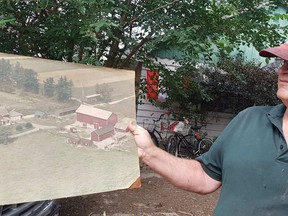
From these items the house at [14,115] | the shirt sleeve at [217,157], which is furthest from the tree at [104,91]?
the shirt sleeve at [217,157]

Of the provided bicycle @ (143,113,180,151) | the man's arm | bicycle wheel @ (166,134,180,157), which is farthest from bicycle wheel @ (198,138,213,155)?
the man's arm

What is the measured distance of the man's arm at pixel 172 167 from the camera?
1.79 metres

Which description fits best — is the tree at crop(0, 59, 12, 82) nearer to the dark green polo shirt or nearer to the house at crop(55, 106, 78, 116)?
the house at crop(55, 106, 78, 116)

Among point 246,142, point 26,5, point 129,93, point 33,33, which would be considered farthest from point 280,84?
point 33,33

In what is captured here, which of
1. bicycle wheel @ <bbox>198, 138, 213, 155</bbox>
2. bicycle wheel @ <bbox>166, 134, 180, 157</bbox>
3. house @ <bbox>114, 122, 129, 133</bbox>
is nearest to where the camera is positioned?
house @ <bbox>114, 122, 129, 133</bbox>

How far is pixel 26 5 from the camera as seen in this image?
3885 mm

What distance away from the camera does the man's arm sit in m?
1.79

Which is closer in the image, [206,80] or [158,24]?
[158,24]

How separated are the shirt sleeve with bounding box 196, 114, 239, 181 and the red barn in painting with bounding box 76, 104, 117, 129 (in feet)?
1.77

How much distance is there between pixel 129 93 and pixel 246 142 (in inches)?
24.2

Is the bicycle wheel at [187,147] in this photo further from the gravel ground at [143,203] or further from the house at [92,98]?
the house at [92,98]

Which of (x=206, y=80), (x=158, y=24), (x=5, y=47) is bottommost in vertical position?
(x=206, y=80)

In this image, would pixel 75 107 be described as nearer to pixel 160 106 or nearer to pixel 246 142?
pixel 246 142

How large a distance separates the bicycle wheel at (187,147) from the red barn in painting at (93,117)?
20.7 ft
